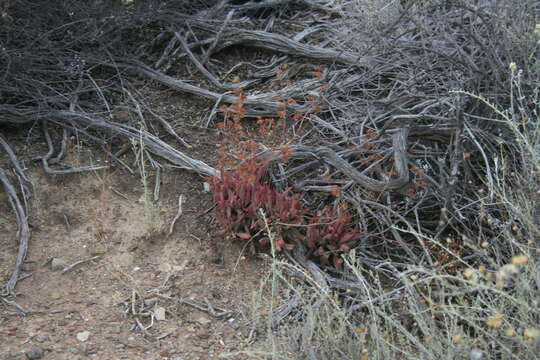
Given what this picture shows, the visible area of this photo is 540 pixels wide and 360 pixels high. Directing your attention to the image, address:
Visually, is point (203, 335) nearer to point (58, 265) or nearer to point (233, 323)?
point (233, 323)

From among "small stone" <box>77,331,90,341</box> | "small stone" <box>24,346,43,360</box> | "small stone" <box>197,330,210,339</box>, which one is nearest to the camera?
"small stone" <box>24,346,43,360</box>

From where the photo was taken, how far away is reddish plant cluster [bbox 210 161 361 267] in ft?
10.8

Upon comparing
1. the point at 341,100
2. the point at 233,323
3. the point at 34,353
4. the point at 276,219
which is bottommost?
the point at 233,323

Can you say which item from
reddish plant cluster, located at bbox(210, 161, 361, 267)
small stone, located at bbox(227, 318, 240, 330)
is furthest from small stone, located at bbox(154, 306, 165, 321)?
reddish plant cluster, located at bbox(210, 161, 361, 267)

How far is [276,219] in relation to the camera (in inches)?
132

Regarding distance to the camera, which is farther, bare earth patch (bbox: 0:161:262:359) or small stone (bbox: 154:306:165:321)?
small stone (bbox: 154:306:165:321)

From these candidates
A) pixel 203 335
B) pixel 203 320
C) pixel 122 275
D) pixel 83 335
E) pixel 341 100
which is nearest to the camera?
pixel 83 335

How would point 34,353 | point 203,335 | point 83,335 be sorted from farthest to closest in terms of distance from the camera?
point 203,335 < point 83,335 < point 34,353

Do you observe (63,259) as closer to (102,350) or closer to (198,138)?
(102,350)

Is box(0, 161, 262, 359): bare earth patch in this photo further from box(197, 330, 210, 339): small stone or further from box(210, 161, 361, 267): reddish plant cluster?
box(210, 161, 361, 267): reddish plant cluster

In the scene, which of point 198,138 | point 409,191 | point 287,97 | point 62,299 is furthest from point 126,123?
point 409,191

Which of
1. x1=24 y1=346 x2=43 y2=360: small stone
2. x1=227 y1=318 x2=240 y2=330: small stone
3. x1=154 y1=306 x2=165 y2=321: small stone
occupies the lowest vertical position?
x1=227 y1=318 x2=240 y2=330: small stone

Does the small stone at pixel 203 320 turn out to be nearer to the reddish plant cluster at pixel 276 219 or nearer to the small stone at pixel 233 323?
the small stone at pixel 233 323

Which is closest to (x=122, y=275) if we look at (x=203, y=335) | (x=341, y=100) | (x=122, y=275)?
(x=122, y=275)
